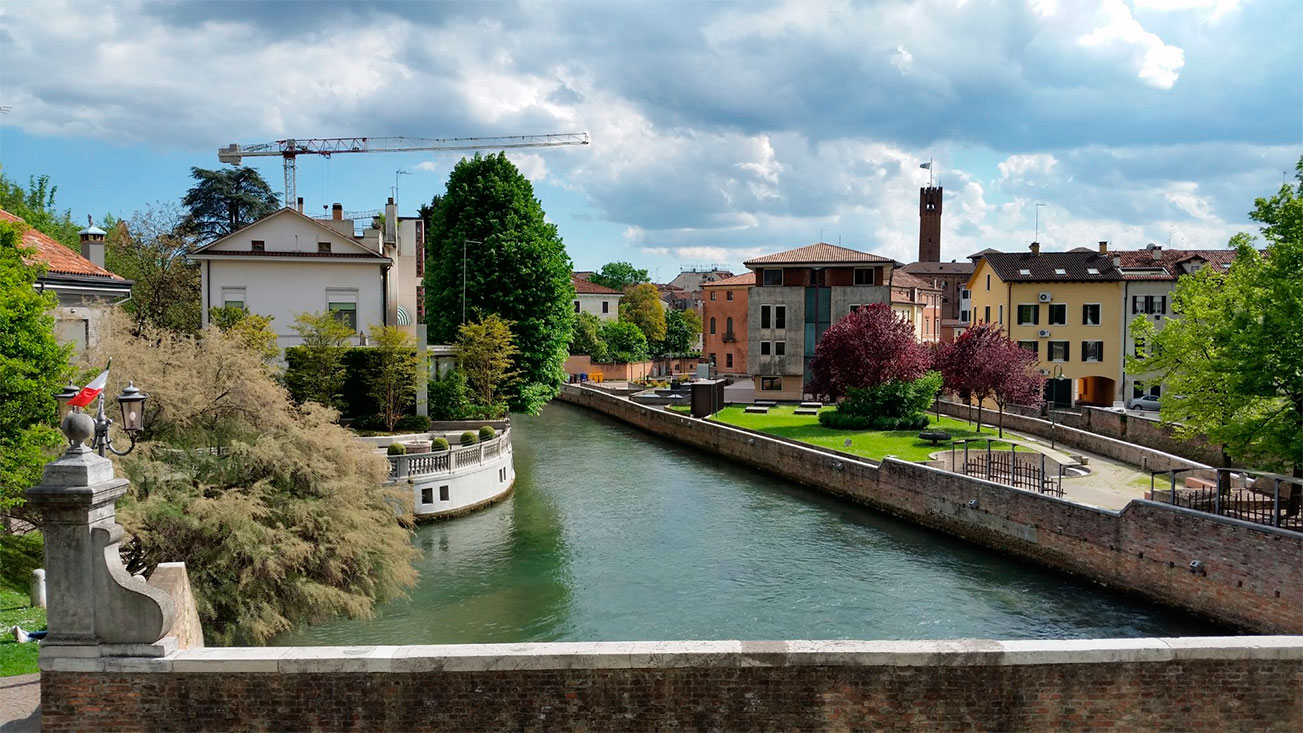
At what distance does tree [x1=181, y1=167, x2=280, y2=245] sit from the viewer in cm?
6147

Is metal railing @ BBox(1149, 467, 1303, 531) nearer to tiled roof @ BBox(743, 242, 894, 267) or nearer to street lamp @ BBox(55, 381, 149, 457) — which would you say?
street lamp @ BBox(55, 381, 149, 457)

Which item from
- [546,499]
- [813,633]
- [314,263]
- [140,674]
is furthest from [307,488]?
[314,263]

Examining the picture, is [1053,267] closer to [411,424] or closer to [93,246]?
[411,424]

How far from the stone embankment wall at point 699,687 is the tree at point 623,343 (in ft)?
246

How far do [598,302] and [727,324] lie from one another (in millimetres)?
35400

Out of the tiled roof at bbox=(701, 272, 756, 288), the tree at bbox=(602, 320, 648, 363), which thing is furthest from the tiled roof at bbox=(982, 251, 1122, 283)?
the tree at bbox=(602, 320, 648, 363)

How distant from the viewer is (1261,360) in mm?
19047

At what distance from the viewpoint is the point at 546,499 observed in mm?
32500

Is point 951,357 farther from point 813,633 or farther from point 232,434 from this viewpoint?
point 232,434

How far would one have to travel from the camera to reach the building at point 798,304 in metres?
57.0

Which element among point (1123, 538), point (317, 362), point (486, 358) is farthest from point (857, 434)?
point (317, 362)

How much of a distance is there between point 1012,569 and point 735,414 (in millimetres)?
26204

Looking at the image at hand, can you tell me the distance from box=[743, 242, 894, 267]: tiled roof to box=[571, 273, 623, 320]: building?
4130cm

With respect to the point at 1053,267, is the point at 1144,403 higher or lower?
lower
